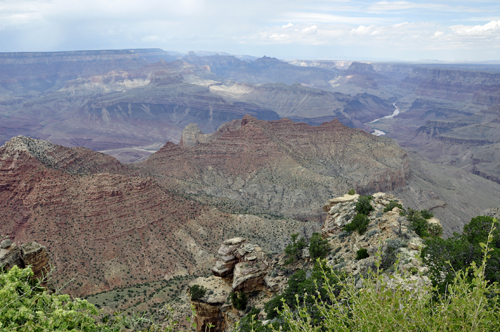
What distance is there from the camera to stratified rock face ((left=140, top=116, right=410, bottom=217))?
105 meters

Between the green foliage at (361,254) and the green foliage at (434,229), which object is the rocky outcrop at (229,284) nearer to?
the green foliage at (361,254)

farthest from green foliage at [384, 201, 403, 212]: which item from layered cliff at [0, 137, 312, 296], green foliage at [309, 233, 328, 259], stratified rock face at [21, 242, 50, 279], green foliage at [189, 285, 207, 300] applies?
stratified rock face at [21, 242, 50, 279]

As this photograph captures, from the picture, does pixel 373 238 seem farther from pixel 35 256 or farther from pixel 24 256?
pixel 24 256

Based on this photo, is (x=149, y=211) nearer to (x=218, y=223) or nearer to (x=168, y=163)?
(x=218, y=223)

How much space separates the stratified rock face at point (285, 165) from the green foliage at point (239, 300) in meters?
64.2

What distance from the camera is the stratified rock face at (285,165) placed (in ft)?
346

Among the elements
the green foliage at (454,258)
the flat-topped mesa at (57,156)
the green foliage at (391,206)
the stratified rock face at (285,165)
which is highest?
the green foliage at (454,258)

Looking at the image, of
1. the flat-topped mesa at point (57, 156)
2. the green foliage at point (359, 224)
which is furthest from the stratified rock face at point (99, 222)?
the green foliage at point (359, 224)

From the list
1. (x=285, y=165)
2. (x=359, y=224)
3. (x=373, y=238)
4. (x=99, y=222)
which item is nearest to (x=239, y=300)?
(x=373, y=238)

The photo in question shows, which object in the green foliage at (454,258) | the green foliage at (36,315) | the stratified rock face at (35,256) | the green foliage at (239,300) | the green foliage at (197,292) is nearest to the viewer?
the green foliage at (36,315)

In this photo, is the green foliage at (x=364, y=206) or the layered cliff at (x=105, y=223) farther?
the layered cliff at (x=105, y=223)

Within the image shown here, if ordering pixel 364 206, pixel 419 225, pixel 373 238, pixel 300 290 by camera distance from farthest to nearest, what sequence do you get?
1. pixel 364 206
2. pixel 373 238
3. pixel 419 225
4. pixel 300 290

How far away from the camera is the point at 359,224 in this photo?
3444 centimetres

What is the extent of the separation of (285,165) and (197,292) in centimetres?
8777
